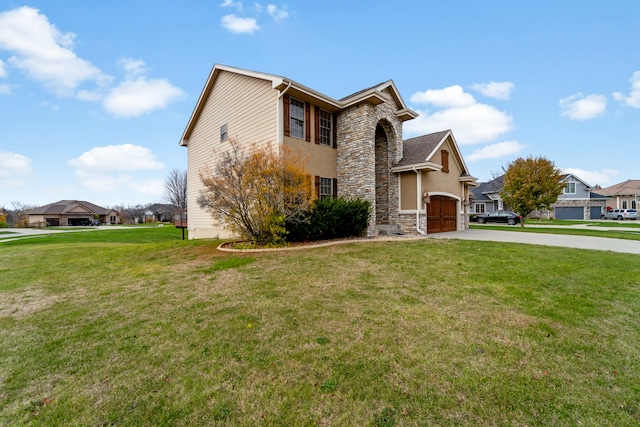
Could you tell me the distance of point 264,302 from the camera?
4531mm

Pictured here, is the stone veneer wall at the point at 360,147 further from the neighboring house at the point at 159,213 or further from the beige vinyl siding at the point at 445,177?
the neighboring house at the point at 159,213

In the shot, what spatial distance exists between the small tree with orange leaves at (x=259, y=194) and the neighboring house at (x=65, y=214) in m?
61.0

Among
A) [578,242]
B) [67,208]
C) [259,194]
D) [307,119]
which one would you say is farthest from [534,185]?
[67,208]

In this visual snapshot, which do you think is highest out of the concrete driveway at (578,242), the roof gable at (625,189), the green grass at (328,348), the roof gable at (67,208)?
the roof gable at (625,189)

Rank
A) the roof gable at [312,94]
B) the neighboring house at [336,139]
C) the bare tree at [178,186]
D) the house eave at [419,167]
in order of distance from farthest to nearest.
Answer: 1. the bare tree at [178,186]
2. the house eave at [419,167]
3. the neighboring house at [336,139]
4. the roof gable at [312,94]

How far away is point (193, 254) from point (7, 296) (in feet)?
13.2

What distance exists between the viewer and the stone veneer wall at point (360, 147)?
486 inches

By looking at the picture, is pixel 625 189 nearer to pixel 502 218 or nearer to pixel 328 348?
pixel 502 218

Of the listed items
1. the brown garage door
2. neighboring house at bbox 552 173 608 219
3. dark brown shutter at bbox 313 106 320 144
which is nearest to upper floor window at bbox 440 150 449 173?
the brown garage door

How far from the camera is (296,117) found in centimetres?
1177

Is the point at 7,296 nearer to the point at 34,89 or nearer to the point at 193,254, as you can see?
the point at 193,254

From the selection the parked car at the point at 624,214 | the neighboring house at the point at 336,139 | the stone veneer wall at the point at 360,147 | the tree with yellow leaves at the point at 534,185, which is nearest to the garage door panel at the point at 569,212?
the parked car at the point at 624,214

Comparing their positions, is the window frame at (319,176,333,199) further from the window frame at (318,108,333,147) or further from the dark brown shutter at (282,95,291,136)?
the dark brown shutter at (282,95,291,136)

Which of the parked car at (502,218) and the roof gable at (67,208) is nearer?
the parked car at (502,218)
